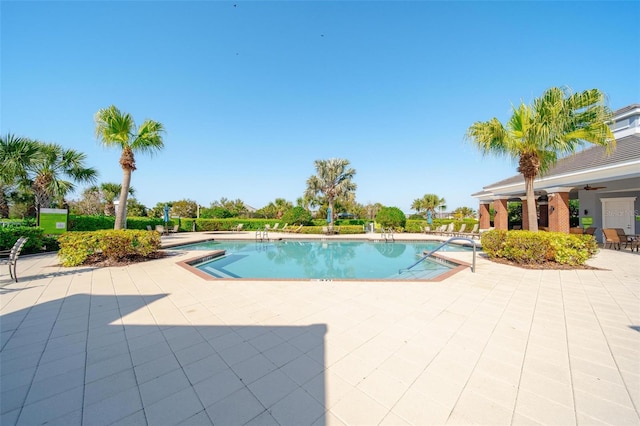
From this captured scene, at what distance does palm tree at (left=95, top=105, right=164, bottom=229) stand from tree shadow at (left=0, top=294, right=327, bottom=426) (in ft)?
20.6

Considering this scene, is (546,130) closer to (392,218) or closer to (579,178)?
(579,178)

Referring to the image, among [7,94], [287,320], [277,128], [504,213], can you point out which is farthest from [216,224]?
[504,213]

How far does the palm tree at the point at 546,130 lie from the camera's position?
6.59 meters

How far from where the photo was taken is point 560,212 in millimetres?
12914

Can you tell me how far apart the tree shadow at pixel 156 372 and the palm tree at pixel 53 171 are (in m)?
13.0

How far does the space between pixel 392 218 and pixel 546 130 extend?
47.1ft

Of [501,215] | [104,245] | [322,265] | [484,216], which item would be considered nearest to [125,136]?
[104,245]

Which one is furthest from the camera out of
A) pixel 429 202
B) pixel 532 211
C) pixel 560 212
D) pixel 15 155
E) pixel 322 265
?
pixel 429 202

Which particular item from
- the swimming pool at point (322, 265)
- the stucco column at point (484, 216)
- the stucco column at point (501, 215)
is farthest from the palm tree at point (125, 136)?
the stucco column at point (484, 216)

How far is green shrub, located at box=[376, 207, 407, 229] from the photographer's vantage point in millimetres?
20828

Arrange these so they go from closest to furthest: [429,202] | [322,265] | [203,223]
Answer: [322,265]
[203,223]
[429,202]

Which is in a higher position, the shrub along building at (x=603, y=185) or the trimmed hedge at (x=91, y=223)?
the shrub along building at (x=603, y=185)

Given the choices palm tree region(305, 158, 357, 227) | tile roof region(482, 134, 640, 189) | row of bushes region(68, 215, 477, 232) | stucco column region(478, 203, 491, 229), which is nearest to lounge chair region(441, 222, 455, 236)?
row of bushes region(68, 215, 477, 232)

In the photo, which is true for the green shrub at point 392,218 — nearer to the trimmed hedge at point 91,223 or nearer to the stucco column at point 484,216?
the stucco column at point 484,216
